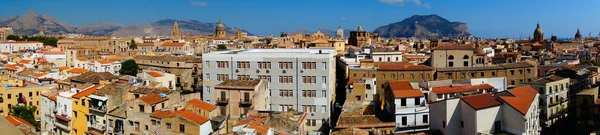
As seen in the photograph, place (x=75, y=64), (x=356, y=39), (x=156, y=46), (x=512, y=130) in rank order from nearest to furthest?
(x=512, y=130), (x=75, y=64), (x=356, y=39), (x=156, y=46)

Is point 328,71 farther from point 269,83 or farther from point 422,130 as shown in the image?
point 422,130

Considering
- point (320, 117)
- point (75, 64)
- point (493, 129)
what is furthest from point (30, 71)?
point (493, 129)

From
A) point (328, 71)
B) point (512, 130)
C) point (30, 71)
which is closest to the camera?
point (512, 130)

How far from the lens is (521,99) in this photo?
1059 inches

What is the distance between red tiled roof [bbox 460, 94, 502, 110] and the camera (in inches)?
1008

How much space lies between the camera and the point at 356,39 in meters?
97.2

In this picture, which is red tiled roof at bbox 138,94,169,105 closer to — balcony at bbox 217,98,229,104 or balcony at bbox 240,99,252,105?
balcony at bbox 217,98,229,104

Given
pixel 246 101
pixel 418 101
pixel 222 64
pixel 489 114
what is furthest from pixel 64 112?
pixel 489 114

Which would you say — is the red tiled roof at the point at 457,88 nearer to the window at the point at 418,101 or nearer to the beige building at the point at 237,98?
the window at the point at 418,101

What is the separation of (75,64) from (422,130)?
53187 millimetres

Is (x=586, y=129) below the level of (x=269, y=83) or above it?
below

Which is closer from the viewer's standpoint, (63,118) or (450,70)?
(63,118)

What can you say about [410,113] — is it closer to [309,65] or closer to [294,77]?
[309,65]

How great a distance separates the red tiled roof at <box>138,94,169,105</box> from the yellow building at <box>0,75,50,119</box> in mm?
17213
